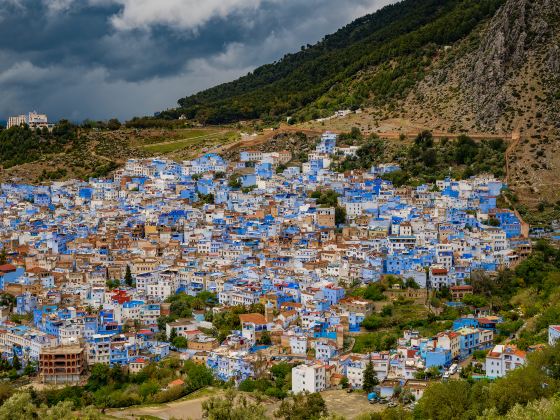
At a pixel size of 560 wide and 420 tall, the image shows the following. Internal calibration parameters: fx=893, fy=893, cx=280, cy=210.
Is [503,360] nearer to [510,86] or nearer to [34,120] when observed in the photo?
[510,86]

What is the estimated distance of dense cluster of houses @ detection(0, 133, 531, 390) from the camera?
24281mm

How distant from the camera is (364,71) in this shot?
55.5 meters

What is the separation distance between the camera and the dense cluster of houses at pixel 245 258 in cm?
2428

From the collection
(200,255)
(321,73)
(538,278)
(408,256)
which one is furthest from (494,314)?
(321,73)

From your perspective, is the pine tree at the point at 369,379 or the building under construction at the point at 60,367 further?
the building under construction at the point at 60,367

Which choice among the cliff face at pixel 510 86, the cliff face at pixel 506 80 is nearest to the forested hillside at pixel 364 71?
the cliff face at pixel 510 86

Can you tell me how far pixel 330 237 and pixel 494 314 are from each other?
28.1 feet

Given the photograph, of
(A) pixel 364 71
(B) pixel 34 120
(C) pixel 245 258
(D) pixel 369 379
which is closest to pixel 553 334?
(D) pixel 369 379

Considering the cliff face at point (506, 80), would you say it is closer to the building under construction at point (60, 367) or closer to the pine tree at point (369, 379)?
the pine tree at point (369, 379)

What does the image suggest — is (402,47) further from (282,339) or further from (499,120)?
(282,339)

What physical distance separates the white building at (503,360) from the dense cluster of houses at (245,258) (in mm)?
341

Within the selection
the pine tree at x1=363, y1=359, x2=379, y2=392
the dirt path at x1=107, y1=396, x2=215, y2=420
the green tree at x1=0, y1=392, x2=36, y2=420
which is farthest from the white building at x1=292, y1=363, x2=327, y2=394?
the green tree at x1=0, y1=392, x2=36, y2=420

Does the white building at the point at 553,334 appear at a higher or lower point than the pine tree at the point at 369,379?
higher

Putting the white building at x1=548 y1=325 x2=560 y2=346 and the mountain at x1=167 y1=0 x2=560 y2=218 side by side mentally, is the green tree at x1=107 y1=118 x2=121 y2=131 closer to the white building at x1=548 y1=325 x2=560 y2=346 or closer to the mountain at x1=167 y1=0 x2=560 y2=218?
the mountain at x1=167 y1=0 x2=560 y2=218
